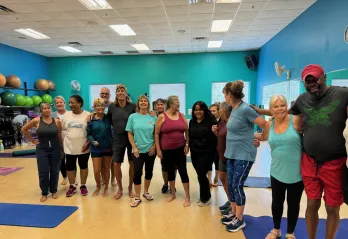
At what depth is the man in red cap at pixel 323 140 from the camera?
1631 millimetres

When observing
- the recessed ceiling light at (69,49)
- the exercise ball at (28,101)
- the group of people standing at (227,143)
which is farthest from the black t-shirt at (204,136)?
the recessed ceiling light at (69,49)

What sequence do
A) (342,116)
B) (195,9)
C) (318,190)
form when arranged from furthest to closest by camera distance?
(195,9)
(318,190)
(342,116)

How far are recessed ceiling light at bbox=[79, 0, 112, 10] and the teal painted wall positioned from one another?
189 inches

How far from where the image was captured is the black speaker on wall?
8.86m

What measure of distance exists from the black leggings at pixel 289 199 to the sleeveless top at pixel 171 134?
48.0 inches

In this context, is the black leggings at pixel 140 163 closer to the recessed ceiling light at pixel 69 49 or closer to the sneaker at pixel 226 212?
the sneaker at pixel 226 212

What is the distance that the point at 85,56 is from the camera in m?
9.75

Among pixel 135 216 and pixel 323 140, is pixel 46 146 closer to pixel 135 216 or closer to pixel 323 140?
pixel 135 216

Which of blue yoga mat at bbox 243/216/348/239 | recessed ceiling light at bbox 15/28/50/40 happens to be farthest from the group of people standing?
recessed ceiling light at bbox 15/28/50/40

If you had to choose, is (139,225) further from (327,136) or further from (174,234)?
(327,136)

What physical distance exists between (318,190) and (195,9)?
441cm

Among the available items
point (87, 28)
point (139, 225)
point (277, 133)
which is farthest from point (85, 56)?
point (277, 133)

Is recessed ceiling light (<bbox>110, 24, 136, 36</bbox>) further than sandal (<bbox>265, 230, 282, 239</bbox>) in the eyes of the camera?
Yes

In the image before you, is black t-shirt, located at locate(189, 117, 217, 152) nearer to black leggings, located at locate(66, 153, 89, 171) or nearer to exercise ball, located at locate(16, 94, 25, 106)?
black leggings, located at locate(66, 153, 89, 171)
